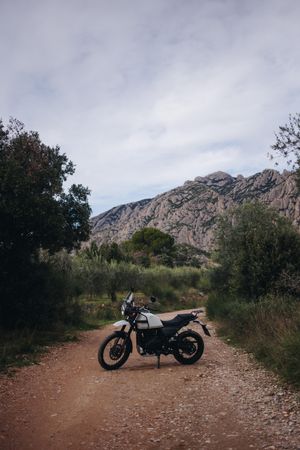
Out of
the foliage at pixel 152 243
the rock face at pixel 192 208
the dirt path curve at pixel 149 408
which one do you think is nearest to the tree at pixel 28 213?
the dirt path curve at pixel 149 408

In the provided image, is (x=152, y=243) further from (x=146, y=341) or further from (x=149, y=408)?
(x=149, y=408)

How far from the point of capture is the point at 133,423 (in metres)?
5.27

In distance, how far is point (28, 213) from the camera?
11.9 meters

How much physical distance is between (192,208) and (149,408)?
84.3m

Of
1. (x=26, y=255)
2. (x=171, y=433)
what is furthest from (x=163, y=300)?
(x=171, y=433)

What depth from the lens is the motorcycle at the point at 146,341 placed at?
853 centimetres

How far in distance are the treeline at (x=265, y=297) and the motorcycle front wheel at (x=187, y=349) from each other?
134 centimetres

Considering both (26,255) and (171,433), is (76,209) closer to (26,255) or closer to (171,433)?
(26,255)

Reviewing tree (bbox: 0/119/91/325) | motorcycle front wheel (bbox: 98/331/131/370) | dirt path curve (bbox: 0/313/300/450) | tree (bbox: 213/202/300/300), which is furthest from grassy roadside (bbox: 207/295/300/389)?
tree (bbox: 0/119/91/325)

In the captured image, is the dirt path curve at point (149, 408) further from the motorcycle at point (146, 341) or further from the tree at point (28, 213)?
the tree at point (28, 213)

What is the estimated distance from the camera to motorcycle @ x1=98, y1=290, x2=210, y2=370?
8.53m

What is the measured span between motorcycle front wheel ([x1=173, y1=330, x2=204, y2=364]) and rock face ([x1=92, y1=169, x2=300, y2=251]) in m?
56.4

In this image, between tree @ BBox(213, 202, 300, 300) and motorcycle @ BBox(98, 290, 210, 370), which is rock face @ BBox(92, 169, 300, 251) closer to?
tree @ BBox(213, 202, 300, 300)

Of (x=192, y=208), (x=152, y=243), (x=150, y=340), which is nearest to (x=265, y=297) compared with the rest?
(x=150, y=340)
